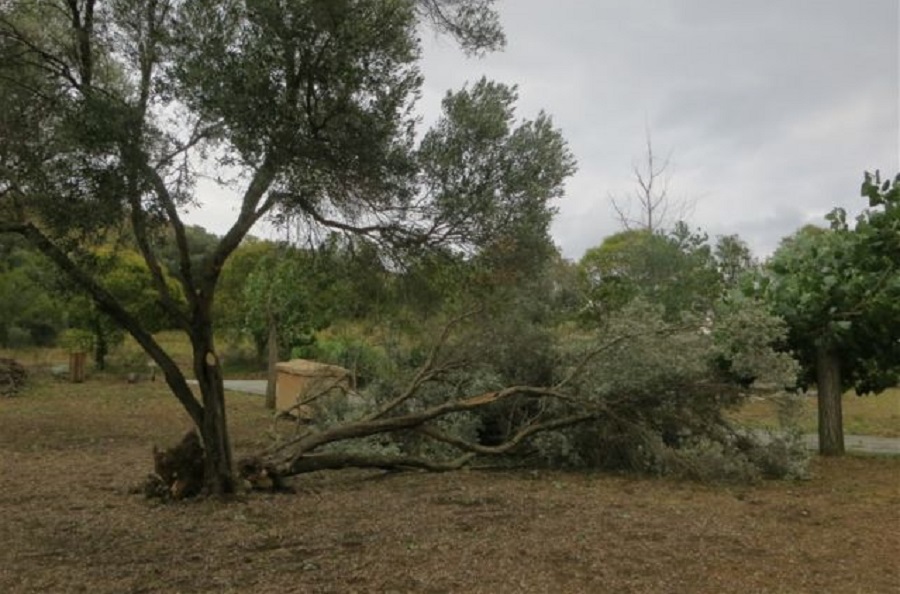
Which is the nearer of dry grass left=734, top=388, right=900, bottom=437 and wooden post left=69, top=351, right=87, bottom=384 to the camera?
dry grass left=734, top=388, right=900, bottom=437

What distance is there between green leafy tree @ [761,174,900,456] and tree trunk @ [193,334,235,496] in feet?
22.1

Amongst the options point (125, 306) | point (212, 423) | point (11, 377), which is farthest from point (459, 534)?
point (125, 306)

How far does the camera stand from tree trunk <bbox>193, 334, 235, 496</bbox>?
266 inches

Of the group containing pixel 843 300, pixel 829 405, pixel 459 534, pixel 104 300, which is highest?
pixel 843 300

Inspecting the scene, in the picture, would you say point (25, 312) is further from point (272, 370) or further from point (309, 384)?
point (309, 384)

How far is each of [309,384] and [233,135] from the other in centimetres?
693

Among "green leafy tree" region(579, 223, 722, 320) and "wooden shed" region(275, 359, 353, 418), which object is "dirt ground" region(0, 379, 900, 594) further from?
"green leafy tree" region(579, 223, 722, 320)

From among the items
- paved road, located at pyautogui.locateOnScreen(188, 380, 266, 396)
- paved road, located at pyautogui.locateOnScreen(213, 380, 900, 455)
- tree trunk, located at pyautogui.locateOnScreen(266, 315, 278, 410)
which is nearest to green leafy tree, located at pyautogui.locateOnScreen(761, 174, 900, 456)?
paved road, located at pyautogui.locateOnScreen(213, 380, 900, 455)

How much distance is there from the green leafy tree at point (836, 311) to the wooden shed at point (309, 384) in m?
Answer: 5.58

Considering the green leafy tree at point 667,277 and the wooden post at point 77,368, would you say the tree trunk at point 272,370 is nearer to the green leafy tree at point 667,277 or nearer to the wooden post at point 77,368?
the green leafy tree at point 667,277

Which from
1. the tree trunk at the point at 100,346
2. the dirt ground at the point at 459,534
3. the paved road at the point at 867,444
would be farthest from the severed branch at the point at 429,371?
the tree trunk at the point at 100,346

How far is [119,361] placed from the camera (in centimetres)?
2319

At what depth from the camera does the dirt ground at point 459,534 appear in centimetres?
474

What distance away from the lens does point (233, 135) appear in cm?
488
